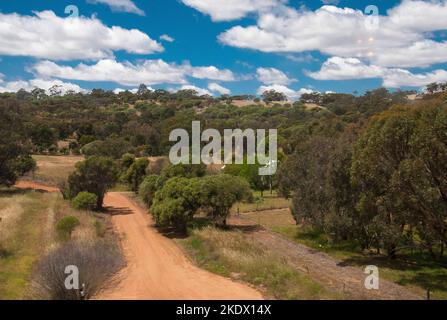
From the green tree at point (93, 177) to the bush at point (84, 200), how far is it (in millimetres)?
2322

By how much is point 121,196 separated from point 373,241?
3375cm

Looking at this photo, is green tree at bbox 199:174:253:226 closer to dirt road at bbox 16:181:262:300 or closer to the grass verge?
dirt road at bbox 16:181:262:300

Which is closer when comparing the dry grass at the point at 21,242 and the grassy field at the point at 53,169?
the dry grass at the point at 21,242

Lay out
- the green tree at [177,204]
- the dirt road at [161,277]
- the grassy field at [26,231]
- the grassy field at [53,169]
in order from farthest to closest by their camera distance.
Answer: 1. the grassy field at [53,169]
2. the green tree at [177,204]
3. the grassy field at [26,231]
4. the dirt road at [161,277]

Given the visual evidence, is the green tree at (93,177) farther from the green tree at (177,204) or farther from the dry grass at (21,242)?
the green tree at (177,204)

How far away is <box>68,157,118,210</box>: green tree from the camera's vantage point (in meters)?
42.3

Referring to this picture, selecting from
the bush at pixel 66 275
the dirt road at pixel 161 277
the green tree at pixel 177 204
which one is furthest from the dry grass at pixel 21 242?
the green tree at pixel 177 204

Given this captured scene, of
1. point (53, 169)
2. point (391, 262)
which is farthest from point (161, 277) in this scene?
point (53, 169)

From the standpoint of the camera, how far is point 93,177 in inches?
1671

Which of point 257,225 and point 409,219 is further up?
point 409,219

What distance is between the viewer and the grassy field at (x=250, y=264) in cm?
1998
